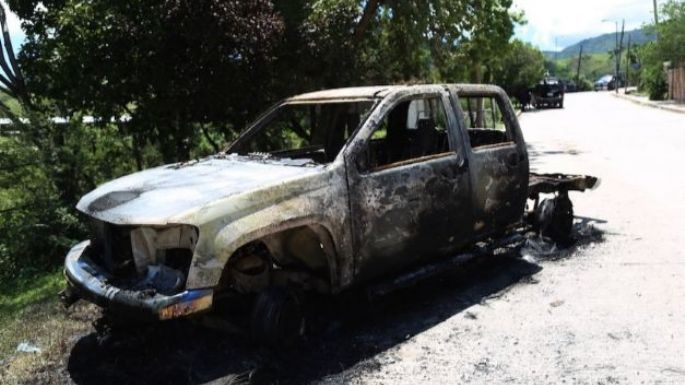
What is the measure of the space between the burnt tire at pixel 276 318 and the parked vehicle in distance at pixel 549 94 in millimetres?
41039

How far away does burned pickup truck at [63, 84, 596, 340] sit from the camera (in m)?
4.06

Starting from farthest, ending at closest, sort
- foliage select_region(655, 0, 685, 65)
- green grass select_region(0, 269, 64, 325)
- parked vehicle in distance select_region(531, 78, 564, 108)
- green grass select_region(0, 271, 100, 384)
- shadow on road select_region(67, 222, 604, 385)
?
parked vehicle in distance select_region(531, 78, 564, 108) → foliage select_region(655, 0, 685, 65) → green grass select_region(0, 269, 64, 325) → green grass select_region(0, 271, 100, 384) → shadow on road select_region(67, 222, 604, 385)

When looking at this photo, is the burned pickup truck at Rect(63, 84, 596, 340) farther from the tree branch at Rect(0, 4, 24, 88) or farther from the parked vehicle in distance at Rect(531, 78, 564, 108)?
the parked vehicle in distance at Rect(531, 78, 564, 108)

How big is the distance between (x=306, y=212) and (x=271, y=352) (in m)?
0.99

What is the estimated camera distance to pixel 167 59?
29.7 feet

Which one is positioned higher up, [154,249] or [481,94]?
[481,94]

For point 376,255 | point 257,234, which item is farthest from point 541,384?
point 257,234

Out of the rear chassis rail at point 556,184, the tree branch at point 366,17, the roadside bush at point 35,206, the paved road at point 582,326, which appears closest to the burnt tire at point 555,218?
the rear chassis rail at point 556,184

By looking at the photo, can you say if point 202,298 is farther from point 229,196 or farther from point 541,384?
point 541,384

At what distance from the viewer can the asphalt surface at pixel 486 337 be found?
4.16 metres

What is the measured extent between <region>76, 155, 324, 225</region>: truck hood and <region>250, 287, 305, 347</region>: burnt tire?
757mm

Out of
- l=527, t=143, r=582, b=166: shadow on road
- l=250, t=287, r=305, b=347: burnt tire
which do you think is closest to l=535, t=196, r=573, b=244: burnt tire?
l=250, t=287, r=305, b=347: burnt tire

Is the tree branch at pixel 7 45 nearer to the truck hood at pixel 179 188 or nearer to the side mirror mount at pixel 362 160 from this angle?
the truck hood at pixel 179 188

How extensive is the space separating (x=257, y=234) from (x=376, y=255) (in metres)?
1.12
